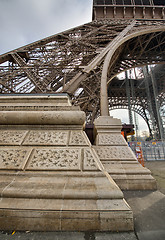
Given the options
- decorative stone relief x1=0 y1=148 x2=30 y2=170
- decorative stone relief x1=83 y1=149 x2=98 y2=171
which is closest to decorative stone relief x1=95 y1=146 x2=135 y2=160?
decorative stone relief x1=83 y1=149 x2=98 y2=171

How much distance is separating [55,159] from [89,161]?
0.60 metres

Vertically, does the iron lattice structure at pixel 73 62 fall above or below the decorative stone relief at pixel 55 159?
above

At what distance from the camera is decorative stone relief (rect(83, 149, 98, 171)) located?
1.88 meters

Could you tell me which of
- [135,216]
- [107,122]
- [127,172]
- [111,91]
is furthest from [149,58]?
[135,216]

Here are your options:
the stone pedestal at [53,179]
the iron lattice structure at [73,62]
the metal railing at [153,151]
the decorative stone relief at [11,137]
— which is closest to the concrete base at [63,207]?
the stone pedestal at [53,179]

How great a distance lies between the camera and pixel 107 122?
393 cm

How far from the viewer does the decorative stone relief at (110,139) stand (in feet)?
11.2

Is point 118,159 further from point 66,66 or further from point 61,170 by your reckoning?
point 66,66

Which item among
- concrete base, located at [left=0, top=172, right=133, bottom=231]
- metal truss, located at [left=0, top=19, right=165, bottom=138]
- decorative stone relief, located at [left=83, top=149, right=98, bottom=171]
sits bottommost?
concrete base, located at [left=0, top=172, right=133, bottom=231]

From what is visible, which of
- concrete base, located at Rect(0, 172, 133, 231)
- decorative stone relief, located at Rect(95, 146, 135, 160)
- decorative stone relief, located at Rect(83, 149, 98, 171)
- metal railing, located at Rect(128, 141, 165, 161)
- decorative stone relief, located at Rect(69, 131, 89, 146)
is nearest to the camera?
concrete base, located at Rect(0, 172, 133, 231)

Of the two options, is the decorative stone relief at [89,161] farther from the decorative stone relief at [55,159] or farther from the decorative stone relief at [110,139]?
the decorative stone relief at [110,139]

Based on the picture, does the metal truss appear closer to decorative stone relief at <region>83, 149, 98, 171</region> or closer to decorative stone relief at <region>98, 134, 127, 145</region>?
decorative stone relief at <region>98, 134, 127, 145</region>

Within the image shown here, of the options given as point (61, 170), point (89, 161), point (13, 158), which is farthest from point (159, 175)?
point (13, 158)

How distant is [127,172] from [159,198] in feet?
2.29
